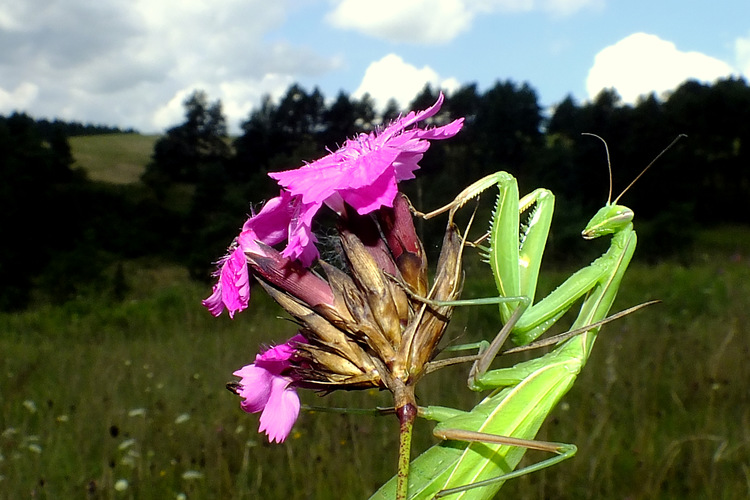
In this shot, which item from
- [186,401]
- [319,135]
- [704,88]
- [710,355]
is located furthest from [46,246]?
[704,88]

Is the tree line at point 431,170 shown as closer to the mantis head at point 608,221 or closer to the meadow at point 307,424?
the meadow at point 307,424

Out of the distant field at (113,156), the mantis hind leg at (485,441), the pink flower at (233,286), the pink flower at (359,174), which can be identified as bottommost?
the mantis hind leg at (485,441)

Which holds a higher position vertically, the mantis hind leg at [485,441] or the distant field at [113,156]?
the distant field at [113,156]

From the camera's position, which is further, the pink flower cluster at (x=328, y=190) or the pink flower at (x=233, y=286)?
the pink flower at (x=233, y=286)

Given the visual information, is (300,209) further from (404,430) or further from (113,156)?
(113,156)

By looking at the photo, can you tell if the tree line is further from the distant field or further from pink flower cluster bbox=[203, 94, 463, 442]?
pink flower cluster bbox=[203, 94, 463, 442]

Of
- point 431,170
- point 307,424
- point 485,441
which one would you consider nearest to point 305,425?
point 307,424

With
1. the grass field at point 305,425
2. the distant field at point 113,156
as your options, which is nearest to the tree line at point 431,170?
the distant field at point 113,156
